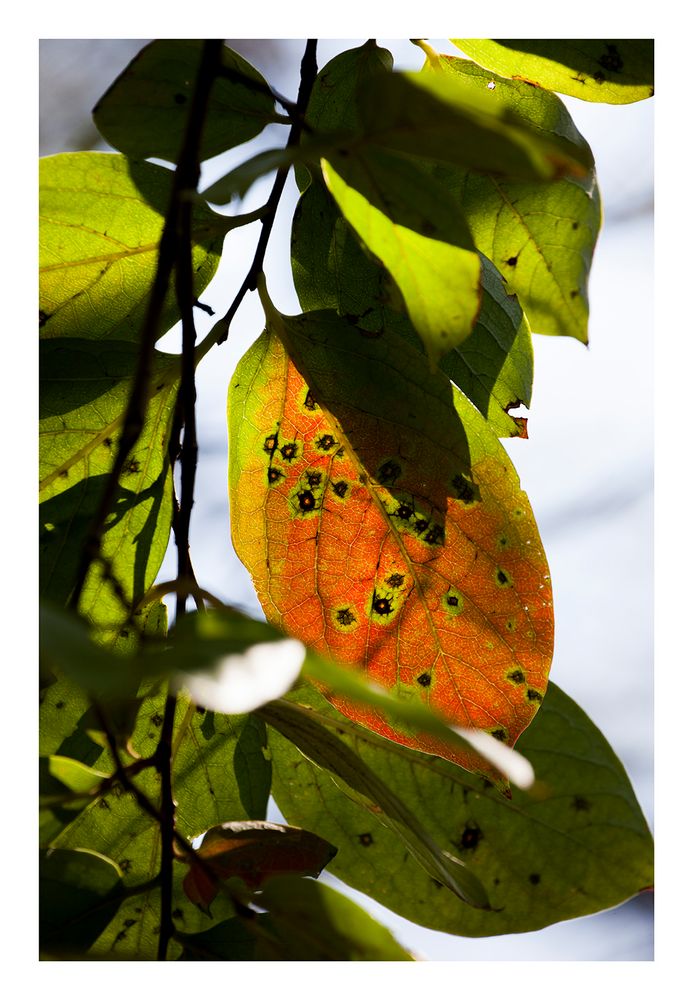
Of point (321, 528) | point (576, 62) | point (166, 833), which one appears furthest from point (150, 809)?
point (576, 62)

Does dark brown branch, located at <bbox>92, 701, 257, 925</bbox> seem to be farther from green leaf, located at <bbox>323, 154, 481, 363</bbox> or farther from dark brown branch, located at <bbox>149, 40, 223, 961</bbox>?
green leaf, located at <bbox>323, 154, 481, 363</bbox>

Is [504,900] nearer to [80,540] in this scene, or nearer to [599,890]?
[599,890]

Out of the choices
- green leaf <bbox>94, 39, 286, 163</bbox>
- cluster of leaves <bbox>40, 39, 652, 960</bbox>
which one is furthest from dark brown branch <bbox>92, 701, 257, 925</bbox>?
green leaf <bbox>94, 39, 286, 163</bbox>

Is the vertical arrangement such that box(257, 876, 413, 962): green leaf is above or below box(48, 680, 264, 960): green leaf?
above

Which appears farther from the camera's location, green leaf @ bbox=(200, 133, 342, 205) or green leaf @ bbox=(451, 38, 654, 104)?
green leaf @ bbox=(451, 38, 654, 104)

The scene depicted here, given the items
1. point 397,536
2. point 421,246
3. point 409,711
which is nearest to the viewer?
point 409,711

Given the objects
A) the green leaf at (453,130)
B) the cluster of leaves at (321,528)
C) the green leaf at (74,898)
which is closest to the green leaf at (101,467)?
the cluster of leaves at (321,528)

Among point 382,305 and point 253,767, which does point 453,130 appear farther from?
point 253,767

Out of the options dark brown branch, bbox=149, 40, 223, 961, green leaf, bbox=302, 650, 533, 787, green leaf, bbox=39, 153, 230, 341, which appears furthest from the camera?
green leaf, bbox=39, 153, 230, 341
